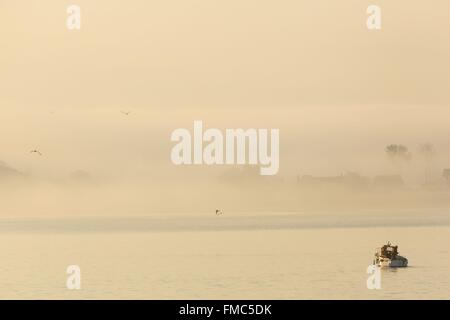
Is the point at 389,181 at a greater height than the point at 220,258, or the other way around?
the point at 389,181

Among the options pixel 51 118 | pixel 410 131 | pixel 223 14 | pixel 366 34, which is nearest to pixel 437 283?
pixel 410 131

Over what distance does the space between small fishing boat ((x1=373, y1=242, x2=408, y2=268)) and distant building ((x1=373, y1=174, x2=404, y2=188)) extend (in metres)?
0.95

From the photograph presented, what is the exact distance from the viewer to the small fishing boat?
17.2 m

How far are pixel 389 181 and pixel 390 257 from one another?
124cm

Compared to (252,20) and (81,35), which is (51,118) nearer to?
(81,35)

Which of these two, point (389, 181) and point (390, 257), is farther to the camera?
point (389, 181)

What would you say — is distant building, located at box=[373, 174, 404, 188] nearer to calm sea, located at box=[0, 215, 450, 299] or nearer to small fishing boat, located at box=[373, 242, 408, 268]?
calm sea, located at box=[0, 215, 450, 299]

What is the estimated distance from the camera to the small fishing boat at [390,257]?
17203mm

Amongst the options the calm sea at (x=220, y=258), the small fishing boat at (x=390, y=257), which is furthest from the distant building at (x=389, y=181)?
the small fishing boat at (x=390, y=257)

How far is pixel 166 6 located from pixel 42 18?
1906 mm

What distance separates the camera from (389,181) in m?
17.9

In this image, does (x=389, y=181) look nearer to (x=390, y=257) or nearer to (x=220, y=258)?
(x=390, y=257)

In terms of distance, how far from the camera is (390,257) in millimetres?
17547

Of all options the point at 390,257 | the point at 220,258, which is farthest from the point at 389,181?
the point at 220,258
